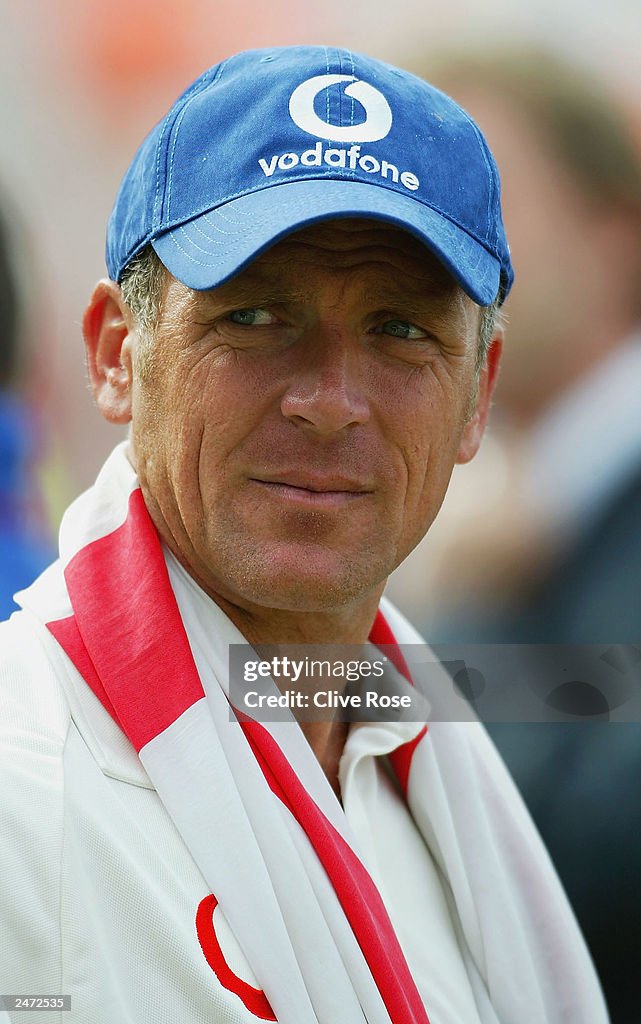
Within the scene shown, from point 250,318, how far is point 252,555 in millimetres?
310

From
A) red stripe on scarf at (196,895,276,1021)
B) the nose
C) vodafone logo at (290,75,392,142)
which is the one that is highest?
vodafone logo at (290,75,392,142)

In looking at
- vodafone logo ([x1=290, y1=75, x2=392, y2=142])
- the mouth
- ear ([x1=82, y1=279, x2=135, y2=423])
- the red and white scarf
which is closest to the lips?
the mouth

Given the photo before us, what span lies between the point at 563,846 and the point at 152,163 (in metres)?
1.89

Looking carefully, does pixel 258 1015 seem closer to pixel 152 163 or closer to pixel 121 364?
pixel 121 364

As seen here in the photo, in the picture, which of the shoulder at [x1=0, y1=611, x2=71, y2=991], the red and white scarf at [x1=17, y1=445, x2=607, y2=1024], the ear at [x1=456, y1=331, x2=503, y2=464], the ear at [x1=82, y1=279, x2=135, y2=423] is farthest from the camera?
the ear at [x1=456, y1=331, x2=503, y2=464]

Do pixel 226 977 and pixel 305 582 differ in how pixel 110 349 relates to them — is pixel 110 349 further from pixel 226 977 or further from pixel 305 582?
pixel 226 977

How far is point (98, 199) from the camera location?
124 inches

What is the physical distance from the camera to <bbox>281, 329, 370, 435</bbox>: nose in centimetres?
125

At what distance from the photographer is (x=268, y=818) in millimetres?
1183

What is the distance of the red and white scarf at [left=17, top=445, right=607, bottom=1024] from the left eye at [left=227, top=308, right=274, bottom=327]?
1.00 ft

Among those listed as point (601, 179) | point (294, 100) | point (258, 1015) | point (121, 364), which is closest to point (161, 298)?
point (121, 364)

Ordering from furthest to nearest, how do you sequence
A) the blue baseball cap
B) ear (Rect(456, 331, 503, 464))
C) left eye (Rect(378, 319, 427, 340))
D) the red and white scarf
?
1. ear (Rect(456, 331, 503, 464))
2. left eye (Rect(378, 319, 427, 340))
3. the blue baseball cap
4. the red and white scarf

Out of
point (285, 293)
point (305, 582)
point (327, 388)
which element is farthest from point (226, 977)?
point (285, 293)

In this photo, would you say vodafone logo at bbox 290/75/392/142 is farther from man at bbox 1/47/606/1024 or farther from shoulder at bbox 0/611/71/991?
shoulder at bbox 0/611/71/991
